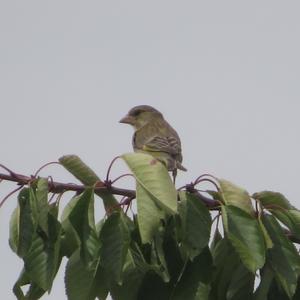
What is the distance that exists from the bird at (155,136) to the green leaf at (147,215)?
13.7ft

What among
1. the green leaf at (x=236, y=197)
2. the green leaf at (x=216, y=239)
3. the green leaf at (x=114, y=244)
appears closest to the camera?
the green leaf at (x=114, y=244)

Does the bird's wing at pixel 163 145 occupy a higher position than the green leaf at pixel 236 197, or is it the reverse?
the green leaf at pixel 236 197

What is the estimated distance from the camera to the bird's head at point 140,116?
11953 millimetres

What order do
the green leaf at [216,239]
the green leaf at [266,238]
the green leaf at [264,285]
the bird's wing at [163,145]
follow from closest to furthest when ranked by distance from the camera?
the green leaf at [266,238] → the green leaf at [264,285] → the green leaf at [216,239] → the bird's wing at [163,145]

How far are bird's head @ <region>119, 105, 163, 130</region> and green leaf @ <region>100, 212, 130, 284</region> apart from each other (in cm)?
812

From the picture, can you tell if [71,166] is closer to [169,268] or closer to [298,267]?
[169,268]

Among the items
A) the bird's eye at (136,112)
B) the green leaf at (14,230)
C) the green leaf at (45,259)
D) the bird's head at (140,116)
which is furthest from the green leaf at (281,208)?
the bird's eye at (136,112)

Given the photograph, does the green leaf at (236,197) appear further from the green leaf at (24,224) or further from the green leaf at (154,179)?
the green leaf at (24,224)

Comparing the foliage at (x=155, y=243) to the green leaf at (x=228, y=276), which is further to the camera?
the green leaf at (x=228, y=276)

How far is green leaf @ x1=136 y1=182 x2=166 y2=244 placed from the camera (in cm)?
350

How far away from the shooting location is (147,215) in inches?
139

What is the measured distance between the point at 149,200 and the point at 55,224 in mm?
484

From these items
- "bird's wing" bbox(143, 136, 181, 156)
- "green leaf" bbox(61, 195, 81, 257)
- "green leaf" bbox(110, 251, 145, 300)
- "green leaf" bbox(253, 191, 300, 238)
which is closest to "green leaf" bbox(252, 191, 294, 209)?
"green leaf" bbox(253, 191, 300, 238)

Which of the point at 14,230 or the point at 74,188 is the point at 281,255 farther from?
the point at 14,230
